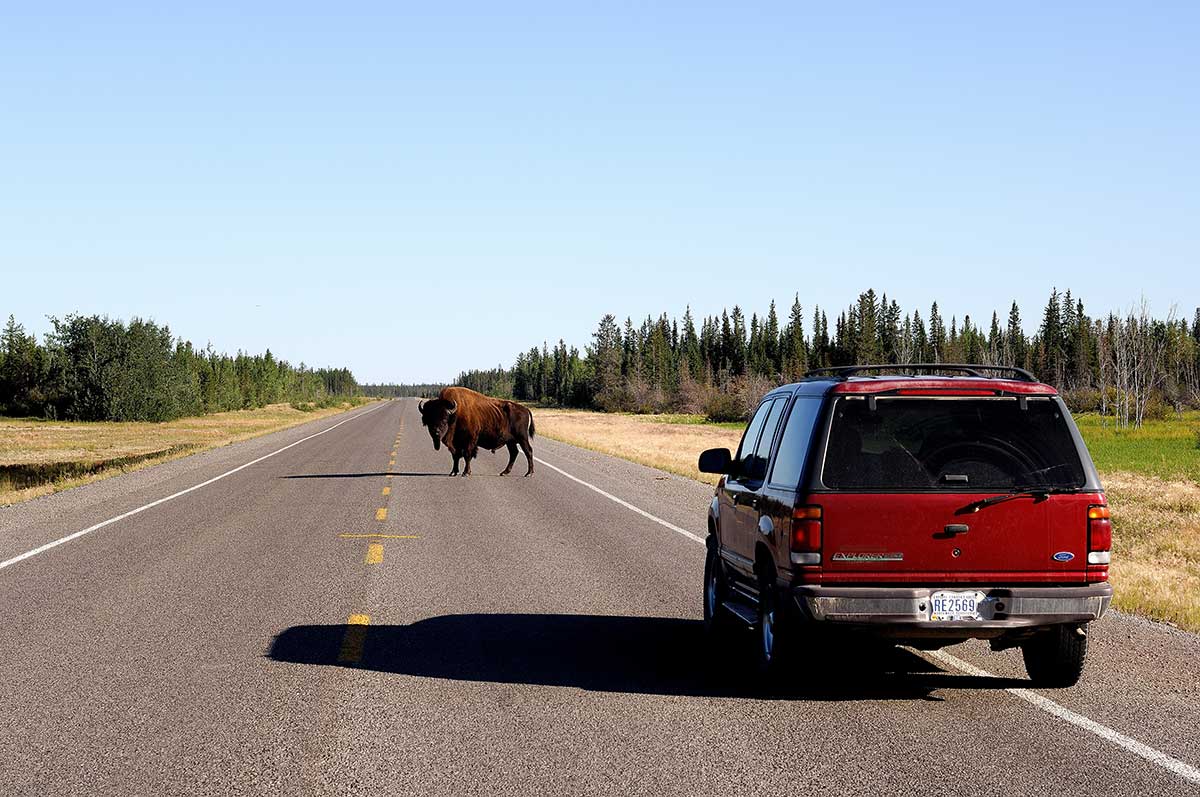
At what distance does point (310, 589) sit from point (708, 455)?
14.9 ft

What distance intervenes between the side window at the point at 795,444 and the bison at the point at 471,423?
803 inches

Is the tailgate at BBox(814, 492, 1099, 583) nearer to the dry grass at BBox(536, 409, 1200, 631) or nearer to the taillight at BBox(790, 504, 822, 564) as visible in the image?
the taillight at BBox(790, 504, 822, 564)

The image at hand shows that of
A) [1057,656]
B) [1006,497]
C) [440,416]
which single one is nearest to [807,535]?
[1006,497]

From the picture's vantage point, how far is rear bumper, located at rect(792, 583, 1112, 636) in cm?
639

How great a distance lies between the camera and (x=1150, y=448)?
4919 cm

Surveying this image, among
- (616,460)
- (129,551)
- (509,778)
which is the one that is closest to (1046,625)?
(509,778)

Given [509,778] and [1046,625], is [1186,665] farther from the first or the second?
[509,778]

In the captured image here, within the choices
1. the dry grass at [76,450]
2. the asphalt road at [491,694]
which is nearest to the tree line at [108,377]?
the dry grass at [76,450]

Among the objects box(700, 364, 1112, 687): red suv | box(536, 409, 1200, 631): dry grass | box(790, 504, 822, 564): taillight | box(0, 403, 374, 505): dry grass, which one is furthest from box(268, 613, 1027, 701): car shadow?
box(0, 403, 374, 505): dry grass

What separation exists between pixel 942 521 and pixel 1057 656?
128 centimetres

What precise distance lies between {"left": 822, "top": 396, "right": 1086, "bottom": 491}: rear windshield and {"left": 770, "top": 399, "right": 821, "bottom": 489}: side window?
0.66 feet

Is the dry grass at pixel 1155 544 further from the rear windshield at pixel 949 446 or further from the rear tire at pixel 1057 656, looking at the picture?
the rear windshield at pixel 949 446

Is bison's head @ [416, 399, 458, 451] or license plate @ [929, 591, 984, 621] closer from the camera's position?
license plate @ [929, 591, 984, 621]

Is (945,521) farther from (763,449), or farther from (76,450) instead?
(76,450)
